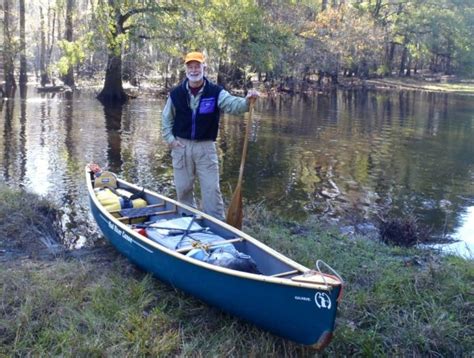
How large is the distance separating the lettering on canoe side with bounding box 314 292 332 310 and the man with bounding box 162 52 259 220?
230cm

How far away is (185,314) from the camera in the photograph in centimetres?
414

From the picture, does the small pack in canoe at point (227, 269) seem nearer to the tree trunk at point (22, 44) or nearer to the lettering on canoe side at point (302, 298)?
the lettering on canoe side at point (302, 298)

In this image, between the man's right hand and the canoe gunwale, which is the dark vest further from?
the canoe gunwale

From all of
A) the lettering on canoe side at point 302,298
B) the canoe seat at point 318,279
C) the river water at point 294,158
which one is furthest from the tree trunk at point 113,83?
the lettering on canoe side at point 302,298

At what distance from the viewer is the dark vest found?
5391 millimetres

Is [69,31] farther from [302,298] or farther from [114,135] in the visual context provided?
[302,298]

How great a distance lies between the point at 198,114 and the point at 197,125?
0.12 m

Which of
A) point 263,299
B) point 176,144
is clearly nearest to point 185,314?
point 263,299

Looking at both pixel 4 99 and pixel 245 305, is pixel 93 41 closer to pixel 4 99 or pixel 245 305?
pixel 4 99

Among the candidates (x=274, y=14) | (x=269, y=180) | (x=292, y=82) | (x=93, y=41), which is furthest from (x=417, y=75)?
(x=269, y=180)

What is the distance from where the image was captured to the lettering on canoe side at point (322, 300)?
3.33 metres

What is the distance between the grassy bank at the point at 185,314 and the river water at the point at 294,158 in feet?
5.83

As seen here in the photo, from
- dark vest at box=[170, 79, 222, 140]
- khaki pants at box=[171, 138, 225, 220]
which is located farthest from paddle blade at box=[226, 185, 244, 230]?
dark vest at box=[170, 79, 222, 140]

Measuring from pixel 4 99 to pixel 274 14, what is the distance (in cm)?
1576
